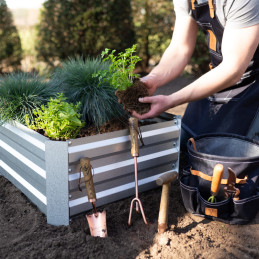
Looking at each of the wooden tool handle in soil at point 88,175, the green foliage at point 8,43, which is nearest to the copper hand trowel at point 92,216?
the wooden tool handle in soil at point 88,175

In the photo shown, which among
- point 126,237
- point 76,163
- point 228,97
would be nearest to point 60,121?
point 76,163

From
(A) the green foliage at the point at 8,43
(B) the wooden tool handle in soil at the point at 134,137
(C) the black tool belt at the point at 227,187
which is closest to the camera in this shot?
(C) the black tool belt at the point at 227,187

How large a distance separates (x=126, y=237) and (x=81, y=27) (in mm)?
4131

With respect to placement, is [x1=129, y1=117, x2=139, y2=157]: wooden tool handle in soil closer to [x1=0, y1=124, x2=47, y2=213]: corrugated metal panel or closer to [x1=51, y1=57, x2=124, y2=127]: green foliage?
[x1=51, y1=57, x2=124, y2=127]: green foliage

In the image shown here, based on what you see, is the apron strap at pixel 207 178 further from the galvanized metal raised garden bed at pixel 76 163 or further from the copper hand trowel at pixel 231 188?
the galvanized metal raised garden bed at pixel 76 163

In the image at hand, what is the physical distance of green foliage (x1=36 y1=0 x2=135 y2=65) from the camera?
507 cm

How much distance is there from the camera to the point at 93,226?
1661mm

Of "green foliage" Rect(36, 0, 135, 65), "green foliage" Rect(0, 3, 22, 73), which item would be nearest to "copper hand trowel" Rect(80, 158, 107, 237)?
"green foliage" Rect(36, 0, 135, 65)

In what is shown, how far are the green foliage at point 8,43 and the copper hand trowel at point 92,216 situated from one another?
4.50 meters

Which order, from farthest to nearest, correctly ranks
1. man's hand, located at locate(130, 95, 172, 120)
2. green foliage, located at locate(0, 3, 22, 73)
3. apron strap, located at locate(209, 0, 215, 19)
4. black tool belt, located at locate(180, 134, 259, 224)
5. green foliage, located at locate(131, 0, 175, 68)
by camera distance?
1. green foliage, located at locate(131, 0, 175, 68)
2. green foliage, located at locate(0, 3, 22, 73)
3. apron strap, located at locate(209, 0, 215, 19)
4. man's hand, located at locate(130, 95, 172, 120)
5. black tool belt, located at locate(180, 134, 259, 224)

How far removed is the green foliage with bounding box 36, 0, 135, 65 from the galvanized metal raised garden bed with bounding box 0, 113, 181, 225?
11.0 feet

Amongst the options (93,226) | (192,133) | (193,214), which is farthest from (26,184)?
(192,133)

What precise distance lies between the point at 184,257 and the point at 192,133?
4.04ft

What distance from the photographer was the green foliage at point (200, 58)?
16.0 feet
